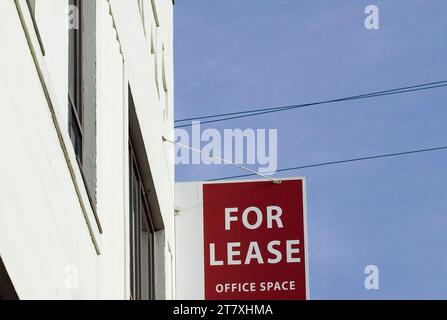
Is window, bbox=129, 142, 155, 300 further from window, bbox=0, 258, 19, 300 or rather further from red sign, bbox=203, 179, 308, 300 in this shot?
window, bbox=0, 258, 19, 300

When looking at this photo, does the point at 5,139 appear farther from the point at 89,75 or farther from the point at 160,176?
the point at 160,176

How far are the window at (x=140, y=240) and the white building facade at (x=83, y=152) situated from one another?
0.08 ft

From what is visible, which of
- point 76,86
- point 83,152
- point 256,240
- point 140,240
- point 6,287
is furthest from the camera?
point 256,240

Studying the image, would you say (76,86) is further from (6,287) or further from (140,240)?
(140,240)

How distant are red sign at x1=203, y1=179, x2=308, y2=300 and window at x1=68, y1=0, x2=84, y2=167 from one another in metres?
7.41

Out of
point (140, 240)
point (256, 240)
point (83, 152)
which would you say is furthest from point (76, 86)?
point (256, 240)

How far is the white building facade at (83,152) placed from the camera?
344 inches

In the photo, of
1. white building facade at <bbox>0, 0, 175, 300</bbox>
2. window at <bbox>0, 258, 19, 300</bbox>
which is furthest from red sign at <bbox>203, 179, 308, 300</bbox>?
window at <bbox>0, 258, 19, 300</bbox>

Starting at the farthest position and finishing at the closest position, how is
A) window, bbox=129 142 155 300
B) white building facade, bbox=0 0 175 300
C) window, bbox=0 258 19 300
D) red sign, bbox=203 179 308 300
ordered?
1. red sign, bbox=203 179 308 300
2. window, bbox=129 142 155 300
3. white building facade, bbox=0 0 175 300
4. window, bbox=0 258 19 300

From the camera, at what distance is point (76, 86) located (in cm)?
1298

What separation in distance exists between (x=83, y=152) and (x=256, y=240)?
808 cm

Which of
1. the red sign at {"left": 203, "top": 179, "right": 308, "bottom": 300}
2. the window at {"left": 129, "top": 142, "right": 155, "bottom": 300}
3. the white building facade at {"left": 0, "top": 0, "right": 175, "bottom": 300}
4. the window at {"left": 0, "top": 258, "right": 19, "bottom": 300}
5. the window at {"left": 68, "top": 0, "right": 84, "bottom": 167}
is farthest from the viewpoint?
the red sign at {"left": 203, "top": 179, "right": 308, "bottom": 300}

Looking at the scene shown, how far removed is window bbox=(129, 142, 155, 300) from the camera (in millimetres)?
17188
